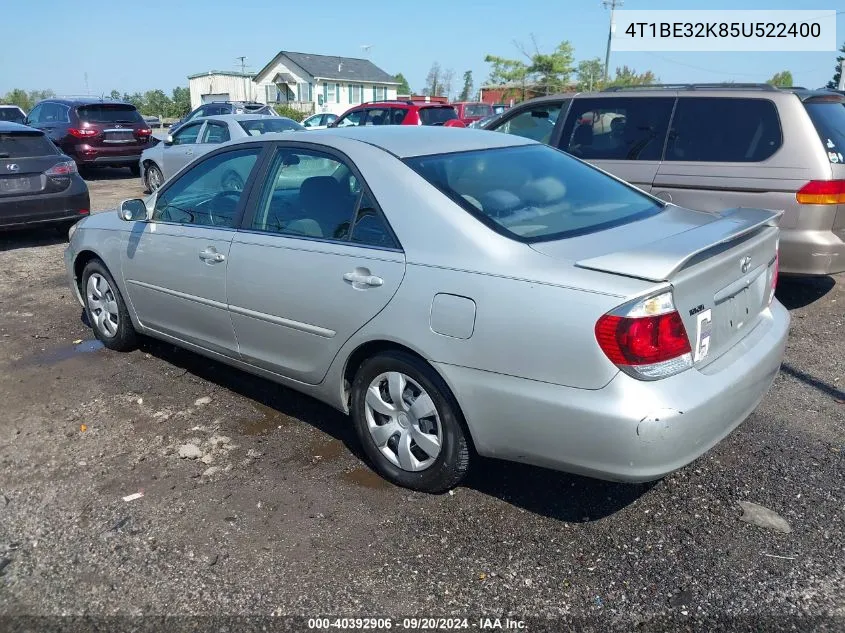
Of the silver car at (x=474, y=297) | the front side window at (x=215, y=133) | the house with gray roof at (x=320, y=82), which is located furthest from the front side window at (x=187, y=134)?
the house with gray roof at (x=320, y=82)

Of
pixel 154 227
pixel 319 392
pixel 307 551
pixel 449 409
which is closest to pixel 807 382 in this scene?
pixel 449 409

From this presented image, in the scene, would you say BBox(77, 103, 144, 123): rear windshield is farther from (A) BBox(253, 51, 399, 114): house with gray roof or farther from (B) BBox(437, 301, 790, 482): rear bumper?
(A) BBox(253, 51, 399, 114): house with gray roof

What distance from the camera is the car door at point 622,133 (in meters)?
6.34

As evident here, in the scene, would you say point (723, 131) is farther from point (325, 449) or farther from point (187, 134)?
point (187, 134)

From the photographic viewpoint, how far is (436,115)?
53.1 feet

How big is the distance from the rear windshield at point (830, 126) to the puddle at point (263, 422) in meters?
4.35

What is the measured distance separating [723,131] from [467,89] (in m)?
88.5

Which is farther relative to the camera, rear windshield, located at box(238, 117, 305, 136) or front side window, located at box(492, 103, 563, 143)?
rear windshield, located at box(238, 117, 305, 136)

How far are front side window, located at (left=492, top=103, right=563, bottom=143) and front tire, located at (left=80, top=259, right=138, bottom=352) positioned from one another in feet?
13.8

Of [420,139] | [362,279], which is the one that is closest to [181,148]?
[420,139]

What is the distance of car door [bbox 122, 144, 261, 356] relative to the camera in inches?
165

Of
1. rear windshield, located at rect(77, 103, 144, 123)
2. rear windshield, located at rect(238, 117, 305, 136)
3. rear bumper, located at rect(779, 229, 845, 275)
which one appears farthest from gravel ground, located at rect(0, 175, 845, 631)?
rear windshield, located at rect(77, 103, 144, 123)

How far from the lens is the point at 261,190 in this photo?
4062mm

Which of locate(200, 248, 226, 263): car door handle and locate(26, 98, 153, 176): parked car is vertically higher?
locate(26, 98, 153, 176): parked car
